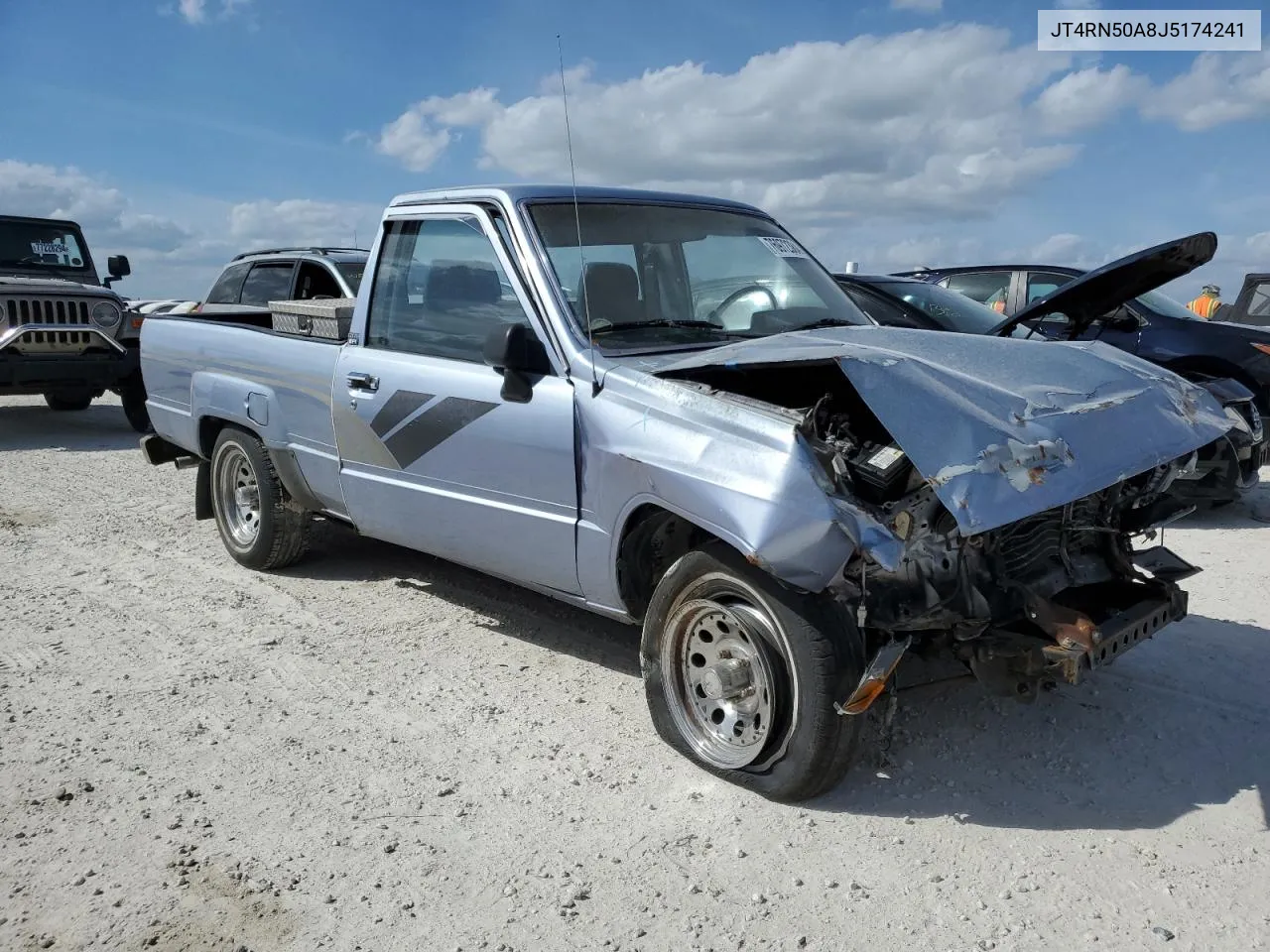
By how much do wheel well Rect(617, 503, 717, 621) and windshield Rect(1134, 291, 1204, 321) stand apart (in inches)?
252

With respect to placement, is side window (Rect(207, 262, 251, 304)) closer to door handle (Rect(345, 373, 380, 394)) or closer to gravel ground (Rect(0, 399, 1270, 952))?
gravel ground (Rect(0, 399, 1270, 952))

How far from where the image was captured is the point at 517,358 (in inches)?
148

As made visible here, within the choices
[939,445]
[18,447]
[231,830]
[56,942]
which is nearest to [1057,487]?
[939,445]

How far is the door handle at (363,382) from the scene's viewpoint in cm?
460

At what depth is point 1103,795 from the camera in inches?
133

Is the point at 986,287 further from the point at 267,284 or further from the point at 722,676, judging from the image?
the point at 722,676

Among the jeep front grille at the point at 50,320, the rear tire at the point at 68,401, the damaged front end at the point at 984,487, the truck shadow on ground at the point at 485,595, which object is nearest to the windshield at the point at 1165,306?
the damaged front end at the point at 984,487

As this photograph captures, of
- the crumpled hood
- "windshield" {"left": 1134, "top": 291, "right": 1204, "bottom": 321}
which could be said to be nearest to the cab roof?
the crumpled hood

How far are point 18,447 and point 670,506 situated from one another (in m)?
9.78

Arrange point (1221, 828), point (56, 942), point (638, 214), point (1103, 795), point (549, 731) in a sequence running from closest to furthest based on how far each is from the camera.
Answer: point (56, 942)
point (1221, 828)
point (1103, 795)
point (549, 731)
point (638, 214)

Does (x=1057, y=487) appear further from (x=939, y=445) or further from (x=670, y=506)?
(x=670, y=506)

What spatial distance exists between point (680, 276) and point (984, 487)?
6.68ft

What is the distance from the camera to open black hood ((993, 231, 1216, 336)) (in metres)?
4.13

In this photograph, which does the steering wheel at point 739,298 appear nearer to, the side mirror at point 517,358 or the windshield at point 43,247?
the side mirror at point 517,358
